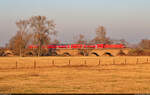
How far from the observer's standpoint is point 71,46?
98.5m

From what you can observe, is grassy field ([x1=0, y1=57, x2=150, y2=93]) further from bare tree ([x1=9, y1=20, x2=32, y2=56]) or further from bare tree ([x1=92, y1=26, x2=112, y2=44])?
bare tree ([x1=92, y1=26, x2=112, y2=44])

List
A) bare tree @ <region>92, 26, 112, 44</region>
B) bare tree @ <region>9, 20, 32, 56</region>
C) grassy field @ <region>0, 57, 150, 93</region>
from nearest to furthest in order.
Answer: grassy field @ <region>0, 57, 150, 93</region>, bare tree @ <region>9, 20, 32, 56</region>, bare tree @ <region>92, 26, 112, 44</region>

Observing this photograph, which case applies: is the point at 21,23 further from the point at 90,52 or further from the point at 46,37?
the point at 90,52

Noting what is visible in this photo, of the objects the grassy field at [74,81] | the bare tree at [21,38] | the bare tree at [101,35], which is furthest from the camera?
the bare tree at [101,35]

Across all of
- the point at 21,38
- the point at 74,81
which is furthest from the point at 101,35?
the point at 74,81

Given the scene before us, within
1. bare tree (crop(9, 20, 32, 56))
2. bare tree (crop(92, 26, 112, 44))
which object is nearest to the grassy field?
bare tree (crop(9, 20, 32, 56))

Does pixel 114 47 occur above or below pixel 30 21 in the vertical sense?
below

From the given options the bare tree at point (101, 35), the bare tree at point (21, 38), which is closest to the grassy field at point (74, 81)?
the bare tree at point (21, 38)

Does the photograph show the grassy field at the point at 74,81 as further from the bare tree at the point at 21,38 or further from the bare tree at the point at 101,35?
the bare tree at the point at 101,35

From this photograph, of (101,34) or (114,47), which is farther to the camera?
(101,34)

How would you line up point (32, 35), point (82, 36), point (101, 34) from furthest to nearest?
point (101, 34)
point (82, 36)
point (32, 35)

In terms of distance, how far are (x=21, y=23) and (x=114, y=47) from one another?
36.3 meters

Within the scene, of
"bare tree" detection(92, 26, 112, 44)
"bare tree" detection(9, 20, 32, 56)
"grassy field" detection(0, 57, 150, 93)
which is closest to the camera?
"grassy field" detection(0, 57, 150, 93)

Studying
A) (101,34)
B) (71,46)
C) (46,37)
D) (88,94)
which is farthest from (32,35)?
(88,94)
